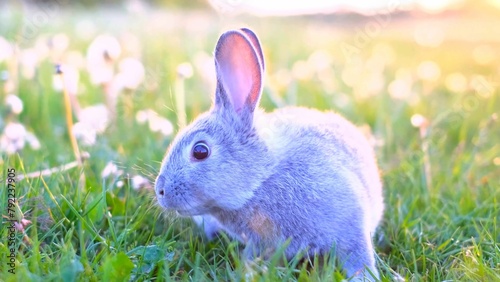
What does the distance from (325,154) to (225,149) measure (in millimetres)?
602

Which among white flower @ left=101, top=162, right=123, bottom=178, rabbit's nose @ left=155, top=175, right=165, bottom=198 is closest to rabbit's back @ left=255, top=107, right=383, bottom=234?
rabbit's nose @ left=155, top=175, right=165, bottom=198

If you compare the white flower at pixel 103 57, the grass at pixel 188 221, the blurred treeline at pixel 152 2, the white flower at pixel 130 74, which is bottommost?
the grass at pixel 188 221

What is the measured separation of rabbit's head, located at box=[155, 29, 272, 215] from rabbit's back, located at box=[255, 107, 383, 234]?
132mm

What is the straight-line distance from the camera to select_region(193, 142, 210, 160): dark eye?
10.1 feet

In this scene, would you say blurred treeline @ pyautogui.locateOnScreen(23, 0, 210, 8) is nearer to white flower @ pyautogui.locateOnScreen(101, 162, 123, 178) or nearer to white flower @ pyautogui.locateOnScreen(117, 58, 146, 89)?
white flower @ pyautogui.locateOnScreen(117, 58, 146, 89)

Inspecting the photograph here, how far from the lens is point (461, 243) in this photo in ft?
10.9

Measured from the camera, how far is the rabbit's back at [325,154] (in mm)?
3203

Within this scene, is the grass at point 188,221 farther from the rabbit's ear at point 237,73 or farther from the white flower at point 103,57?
the rabbit's ear at point 237,73

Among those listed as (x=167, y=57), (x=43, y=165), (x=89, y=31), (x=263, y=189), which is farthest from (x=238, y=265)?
(x=89, y=31)

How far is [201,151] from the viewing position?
10.1ft

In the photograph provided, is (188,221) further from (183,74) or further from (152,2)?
(152,2)

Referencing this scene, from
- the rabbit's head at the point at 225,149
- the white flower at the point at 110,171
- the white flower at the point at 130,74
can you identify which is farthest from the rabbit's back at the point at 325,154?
the white flower at the point at 130,74

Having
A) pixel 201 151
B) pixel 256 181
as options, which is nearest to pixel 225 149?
pixel 201 151

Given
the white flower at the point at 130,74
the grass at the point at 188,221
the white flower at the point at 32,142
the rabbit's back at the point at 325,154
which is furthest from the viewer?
the white flower at the point at 130,74
